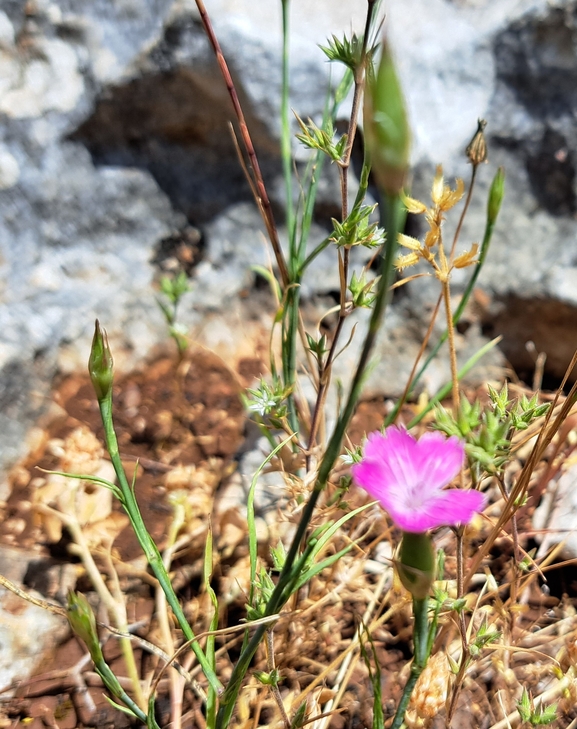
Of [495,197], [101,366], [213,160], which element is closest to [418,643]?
[101,366]

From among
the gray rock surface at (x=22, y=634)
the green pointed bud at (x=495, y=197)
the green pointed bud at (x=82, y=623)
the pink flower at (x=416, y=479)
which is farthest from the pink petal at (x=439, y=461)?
the gray rock surface at (x=22, y=634)

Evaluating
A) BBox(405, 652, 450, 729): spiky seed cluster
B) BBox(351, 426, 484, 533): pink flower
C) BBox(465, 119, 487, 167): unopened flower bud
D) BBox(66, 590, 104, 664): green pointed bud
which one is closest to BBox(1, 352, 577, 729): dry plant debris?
BBox(405, 652, 450, 729): spiky seed cluster

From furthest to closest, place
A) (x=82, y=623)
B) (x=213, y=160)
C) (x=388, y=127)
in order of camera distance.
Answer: (x=213, y=160)
(x=82, y=623)
(x=388, y=127)

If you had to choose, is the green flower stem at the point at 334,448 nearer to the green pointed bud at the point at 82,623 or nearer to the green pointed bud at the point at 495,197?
the green pointed bud at the point at 82,623

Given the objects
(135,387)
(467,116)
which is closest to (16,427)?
(135,387)

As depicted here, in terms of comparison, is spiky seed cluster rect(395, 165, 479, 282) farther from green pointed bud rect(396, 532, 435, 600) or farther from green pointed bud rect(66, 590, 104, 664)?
green pointed bud rect(66, 590, 104, 664)

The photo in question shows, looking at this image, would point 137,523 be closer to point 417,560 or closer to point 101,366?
point 101,366

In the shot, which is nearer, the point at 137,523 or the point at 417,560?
the point at 417,560
